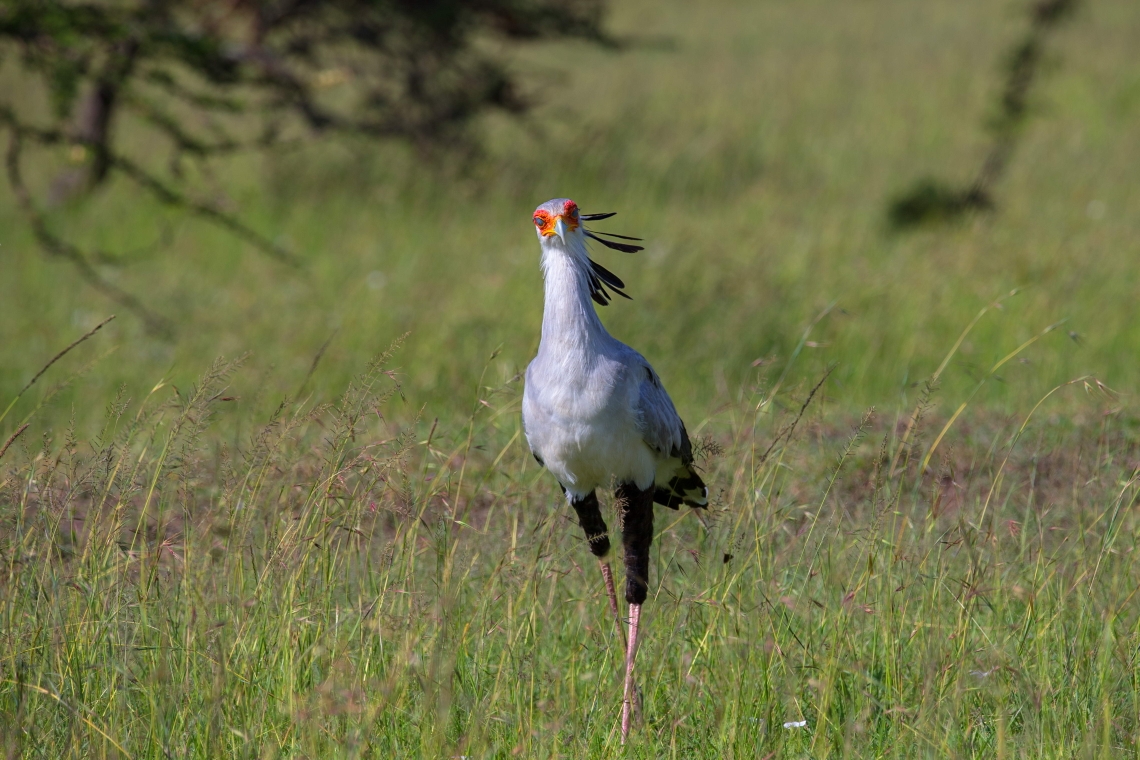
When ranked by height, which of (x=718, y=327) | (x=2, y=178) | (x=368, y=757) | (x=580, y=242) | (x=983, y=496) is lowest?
(x=368, y=757)

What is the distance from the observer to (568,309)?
3.37m

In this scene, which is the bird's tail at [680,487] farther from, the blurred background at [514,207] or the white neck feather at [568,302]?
the white neck feather at [568,302]

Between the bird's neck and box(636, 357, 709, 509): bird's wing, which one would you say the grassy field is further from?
the bird's neck

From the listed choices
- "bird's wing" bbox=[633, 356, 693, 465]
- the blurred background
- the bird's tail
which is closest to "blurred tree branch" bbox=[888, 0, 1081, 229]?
the blurred background

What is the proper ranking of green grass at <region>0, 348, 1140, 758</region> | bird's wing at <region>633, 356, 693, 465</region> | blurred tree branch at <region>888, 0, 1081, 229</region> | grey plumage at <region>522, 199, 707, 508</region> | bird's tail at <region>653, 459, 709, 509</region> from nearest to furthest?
green grass at <region>0, 348, 1140, 758</region> → grey plumage at <region>522, 199, 707, 508</region> → bird's wing at <region>633, 356, 693, 465</region> → bird's tail at <region>653, 459, 709, 509</region> → blurred tree branch at <region>888, 0, 1081, 229</region>

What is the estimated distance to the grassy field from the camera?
9.45ft

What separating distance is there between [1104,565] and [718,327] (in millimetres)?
3514

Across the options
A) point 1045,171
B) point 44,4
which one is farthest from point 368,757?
point 1045,171

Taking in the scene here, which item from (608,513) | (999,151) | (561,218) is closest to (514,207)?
(999,151)

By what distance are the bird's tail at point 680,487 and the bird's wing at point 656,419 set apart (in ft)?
0.33

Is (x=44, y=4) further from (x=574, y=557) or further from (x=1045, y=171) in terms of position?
(x=1045, y=171)

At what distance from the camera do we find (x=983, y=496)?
432cm

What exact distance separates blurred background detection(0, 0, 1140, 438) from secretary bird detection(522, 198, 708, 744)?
42cm

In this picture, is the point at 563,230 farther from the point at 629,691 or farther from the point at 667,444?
the point at 629,691
